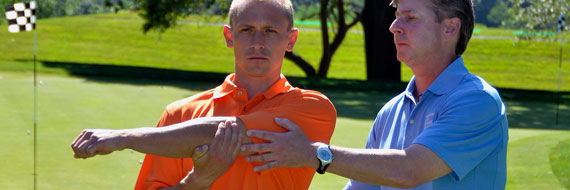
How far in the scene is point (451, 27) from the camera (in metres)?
2.81

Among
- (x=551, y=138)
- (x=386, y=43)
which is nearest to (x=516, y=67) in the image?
(x=386, y=43)

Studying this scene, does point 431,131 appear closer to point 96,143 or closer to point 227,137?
point 227,137

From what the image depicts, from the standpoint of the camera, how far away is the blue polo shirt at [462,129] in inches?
98.5

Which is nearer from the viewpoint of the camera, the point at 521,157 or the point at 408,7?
the point at 408,7

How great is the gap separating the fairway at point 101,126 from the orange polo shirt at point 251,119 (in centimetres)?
406

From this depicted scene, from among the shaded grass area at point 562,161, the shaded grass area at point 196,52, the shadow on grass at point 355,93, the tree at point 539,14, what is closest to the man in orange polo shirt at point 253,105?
the shaded grass area at point 562,161

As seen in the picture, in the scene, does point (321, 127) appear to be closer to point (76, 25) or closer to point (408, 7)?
point (408, 7)

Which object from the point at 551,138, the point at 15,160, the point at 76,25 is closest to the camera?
the point at 15,160

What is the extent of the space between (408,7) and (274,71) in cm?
50

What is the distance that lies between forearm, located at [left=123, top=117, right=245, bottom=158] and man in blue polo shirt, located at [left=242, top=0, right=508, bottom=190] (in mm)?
124

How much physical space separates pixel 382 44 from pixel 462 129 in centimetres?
1883

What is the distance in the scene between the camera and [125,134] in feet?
7.99

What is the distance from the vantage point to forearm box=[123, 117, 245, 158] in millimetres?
2451

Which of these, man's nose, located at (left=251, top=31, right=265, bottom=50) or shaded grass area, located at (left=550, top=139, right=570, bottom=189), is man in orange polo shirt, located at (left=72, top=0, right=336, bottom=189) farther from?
shaded grass area, located at (left=550, top=139, right=570, bottom=189)
